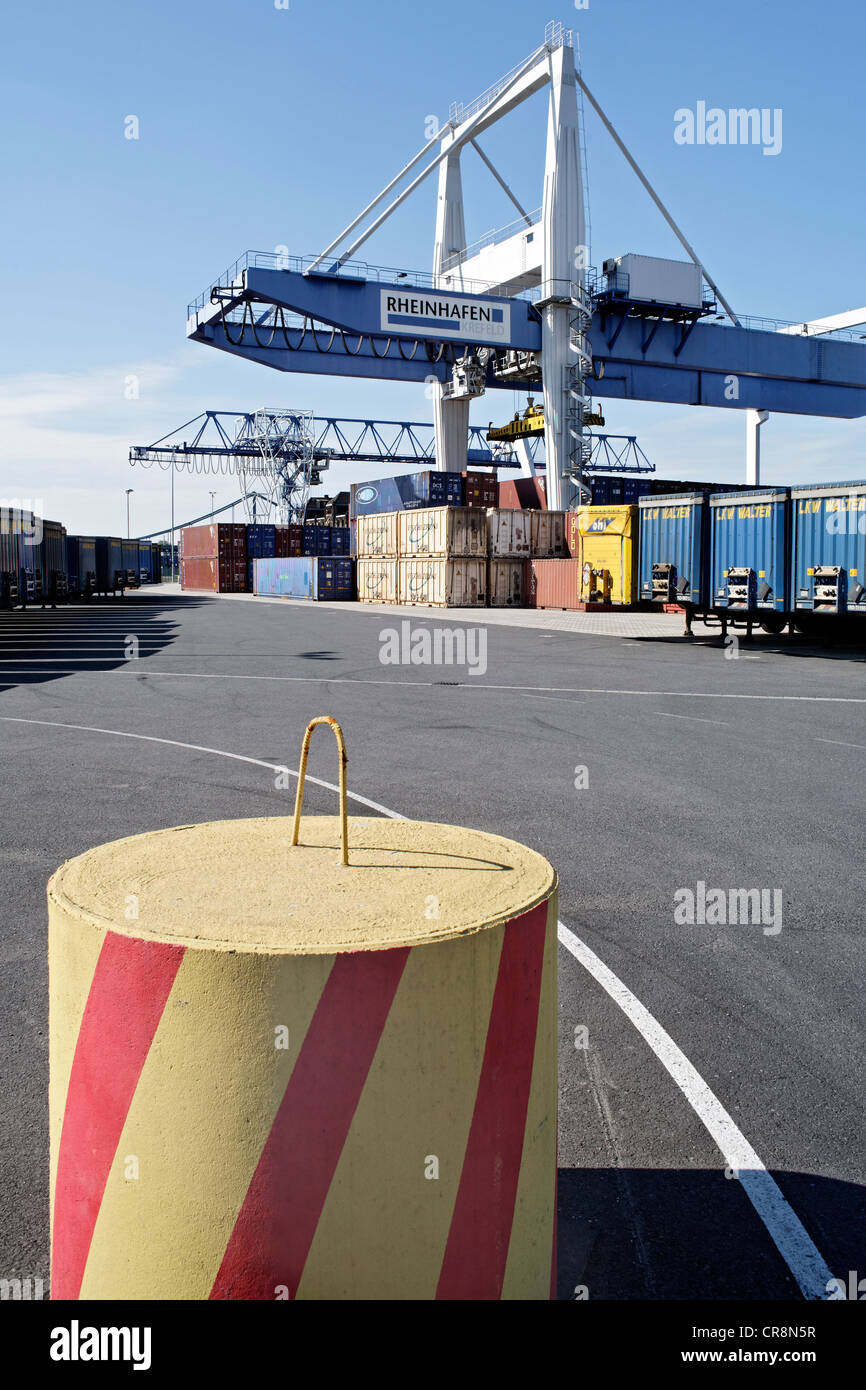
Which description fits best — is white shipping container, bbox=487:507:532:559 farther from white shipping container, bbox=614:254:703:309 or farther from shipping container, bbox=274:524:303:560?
shipping container, bbox=274:524:303:560

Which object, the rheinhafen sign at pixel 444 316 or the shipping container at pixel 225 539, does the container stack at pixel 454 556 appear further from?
the shipping container at pixel 225 539

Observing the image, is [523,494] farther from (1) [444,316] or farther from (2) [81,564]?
(2) [81,564]

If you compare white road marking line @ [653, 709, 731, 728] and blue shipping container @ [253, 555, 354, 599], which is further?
blue shipping container @ [253, 555, 354, 599]

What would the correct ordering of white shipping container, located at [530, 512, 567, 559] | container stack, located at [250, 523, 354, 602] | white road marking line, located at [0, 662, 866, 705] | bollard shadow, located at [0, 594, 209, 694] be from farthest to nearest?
container stack, located at [250, 523, 354, 602] < white shipping container, located at [530, 512, 567, 559] < bollard shadow, located at [0, 594, 209, 694] < white road marking line, located at [0, 662, 866, 705]

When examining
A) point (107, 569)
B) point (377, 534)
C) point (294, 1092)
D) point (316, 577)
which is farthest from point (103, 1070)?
point (107, 569)

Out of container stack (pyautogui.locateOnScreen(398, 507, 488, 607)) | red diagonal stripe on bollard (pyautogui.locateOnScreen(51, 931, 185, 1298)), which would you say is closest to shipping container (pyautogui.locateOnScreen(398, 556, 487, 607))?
container stack (pyautogui.locateOnScreen(398, 507, 488, 607))

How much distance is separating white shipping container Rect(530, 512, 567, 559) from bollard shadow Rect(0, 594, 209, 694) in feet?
55.6

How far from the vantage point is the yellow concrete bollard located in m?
2.33

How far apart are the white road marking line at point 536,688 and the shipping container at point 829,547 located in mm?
7193

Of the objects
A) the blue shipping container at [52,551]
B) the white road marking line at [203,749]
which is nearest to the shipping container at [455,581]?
the blue shipping container at [52,551]
